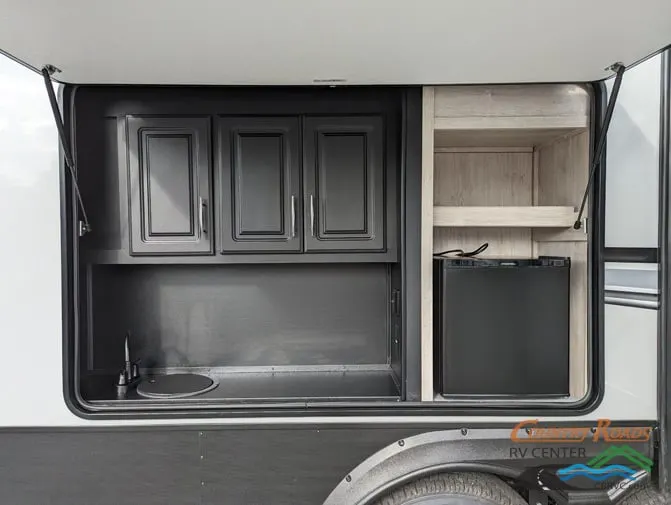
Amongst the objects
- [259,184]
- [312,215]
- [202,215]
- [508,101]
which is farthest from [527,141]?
[202,215]

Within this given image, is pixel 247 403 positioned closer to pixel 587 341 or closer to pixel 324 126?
pixel 324 126

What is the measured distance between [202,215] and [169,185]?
0.19 m

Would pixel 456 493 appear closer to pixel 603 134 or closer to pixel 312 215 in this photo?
pixel 312 215

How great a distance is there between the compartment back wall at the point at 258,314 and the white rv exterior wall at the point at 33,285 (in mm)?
502

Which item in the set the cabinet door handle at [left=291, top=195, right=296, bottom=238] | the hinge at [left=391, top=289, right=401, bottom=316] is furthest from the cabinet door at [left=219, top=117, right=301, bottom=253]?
the hinge at [left=391, top=289, right=401, bottom=316]

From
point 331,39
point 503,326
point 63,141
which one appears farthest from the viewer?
point 503,326

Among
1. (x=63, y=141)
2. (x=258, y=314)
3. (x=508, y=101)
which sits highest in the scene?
(x=508, y=101)

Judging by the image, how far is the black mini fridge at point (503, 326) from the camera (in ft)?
5.13

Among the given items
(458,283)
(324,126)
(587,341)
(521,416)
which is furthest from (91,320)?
(587,341)

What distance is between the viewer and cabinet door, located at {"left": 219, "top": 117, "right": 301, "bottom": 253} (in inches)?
66.9

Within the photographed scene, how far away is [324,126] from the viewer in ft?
5.60

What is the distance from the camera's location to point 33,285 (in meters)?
1.49

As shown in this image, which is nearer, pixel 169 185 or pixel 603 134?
pixel 603 134

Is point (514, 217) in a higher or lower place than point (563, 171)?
lower
